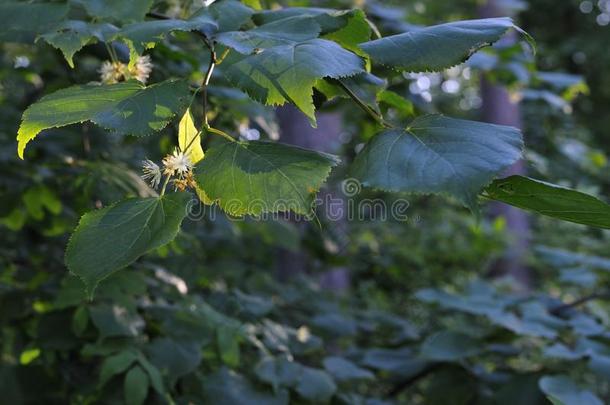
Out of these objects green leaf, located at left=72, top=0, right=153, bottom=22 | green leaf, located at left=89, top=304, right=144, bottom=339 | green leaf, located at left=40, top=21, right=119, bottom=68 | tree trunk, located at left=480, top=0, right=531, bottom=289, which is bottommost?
tree trunk, located at left=480, top=0, right=531, bottom=289

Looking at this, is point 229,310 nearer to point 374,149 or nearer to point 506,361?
point 506,361

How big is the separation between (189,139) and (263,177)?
0.14 meters

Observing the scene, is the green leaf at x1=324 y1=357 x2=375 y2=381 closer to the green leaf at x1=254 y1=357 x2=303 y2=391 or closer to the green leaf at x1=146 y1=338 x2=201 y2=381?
the green leaf at x1=254 y1=357 x2=303 y2=391

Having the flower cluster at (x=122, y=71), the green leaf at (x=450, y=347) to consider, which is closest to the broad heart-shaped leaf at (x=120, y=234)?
the flower cluster at (x=122, y=71)

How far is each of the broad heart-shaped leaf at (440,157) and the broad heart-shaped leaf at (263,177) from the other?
7 centimetres

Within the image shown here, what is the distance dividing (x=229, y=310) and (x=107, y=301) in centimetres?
41

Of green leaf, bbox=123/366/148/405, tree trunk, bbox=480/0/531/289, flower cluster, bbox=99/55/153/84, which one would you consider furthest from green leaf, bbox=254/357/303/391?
tree trunk, bbox=480/0/531/289

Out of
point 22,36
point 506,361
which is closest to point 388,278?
point 506,361

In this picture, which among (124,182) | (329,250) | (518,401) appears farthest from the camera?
(329,250)

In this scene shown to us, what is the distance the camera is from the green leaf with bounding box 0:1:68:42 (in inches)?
47.1

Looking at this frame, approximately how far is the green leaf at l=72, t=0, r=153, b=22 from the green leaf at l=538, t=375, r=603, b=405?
1.31 meters

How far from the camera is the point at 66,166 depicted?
1820 millimetres

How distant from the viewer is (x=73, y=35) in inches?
43.8

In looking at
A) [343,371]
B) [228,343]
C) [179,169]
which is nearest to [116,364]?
[228,343]
